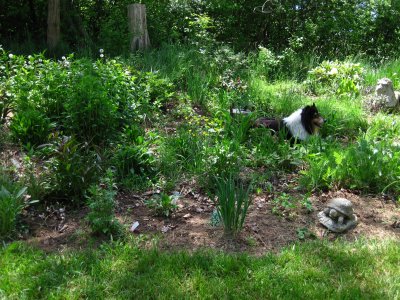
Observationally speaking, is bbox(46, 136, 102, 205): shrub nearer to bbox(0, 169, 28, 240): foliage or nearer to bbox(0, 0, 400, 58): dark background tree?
bbox(0, 169, 28, 240): foliage

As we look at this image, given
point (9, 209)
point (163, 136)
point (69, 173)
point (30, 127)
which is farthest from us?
point (163, 136)

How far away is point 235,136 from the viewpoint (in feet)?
19.8

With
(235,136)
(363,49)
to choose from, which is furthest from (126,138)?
(363,49)

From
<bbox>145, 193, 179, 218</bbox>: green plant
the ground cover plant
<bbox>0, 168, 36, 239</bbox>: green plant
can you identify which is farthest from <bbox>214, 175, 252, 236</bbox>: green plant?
<bbox>0, 168, 36, 239</bbox>: green plant

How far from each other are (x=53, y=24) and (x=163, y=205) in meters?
7.07

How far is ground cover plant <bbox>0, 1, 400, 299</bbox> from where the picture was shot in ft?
12.3

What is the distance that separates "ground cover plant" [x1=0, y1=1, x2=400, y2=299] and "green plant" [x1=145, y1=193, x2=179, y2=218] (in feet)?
0.05

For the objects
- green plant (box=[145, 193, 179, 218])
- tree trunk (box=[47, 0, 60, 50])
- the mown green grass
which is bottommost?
the mown green grass

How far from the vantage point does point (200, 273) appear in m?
3.74

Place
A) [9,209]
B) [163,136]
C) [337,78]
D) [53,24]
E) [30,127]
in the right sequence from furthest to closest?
1. [53,24]
2. [337,78]
3. [163,136]
4. [30,127]
5. [9,209]

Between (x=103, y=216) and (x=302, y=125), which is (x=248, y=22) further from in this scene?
(x=103, y=216)

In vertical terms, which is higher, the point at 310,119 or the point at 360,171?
the point at 310,119

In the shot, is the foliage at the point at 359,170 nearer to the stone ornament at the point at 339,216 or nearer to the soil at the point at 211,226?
the soil at the point at 211,226


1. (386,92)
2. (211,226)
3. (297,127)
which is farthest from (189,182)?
(386,92)
